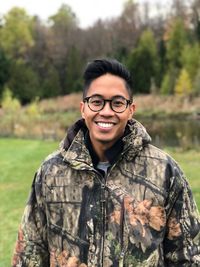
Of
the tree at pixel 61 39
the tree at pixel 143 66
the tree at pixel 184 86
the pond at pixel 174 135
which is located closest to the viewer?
the pond at pixel 174 135

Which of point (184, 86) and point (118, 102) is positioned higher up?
point (184, 86)

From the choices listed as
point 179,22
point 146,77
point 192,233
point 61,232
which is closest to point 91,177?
point 61,232

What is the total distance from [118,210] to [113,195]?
0.19ft

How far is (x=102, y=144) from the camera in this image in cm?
189

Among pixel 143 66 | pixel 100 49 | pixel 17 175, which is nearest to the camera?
pixel 17 175

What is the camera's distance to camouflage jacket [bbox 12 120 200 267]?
5.94 ft

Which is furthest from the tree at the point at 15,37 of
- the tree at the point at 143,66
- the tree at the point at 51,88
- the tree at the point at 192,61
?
the tree at the point at 192,61

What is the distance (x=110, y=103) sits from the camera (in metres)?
1.86

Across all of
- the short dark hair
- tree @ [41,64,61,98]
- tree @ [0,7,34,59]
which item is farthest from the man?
tree @ [0,7,34,59]

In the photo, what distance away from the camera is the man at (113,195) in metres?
1.81

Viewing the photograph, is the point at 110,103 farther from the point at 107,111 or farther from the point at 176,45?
the point at 176,45

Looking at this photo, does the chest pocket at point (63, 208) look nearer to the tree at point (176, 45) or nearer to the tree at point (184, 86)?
the tree at point (184, 86)

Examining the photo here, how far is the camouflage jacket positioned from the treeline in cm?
3290

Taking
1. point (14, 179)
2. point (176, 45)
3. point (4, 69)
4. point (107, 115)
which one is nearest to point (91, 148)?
point (107, 115)
